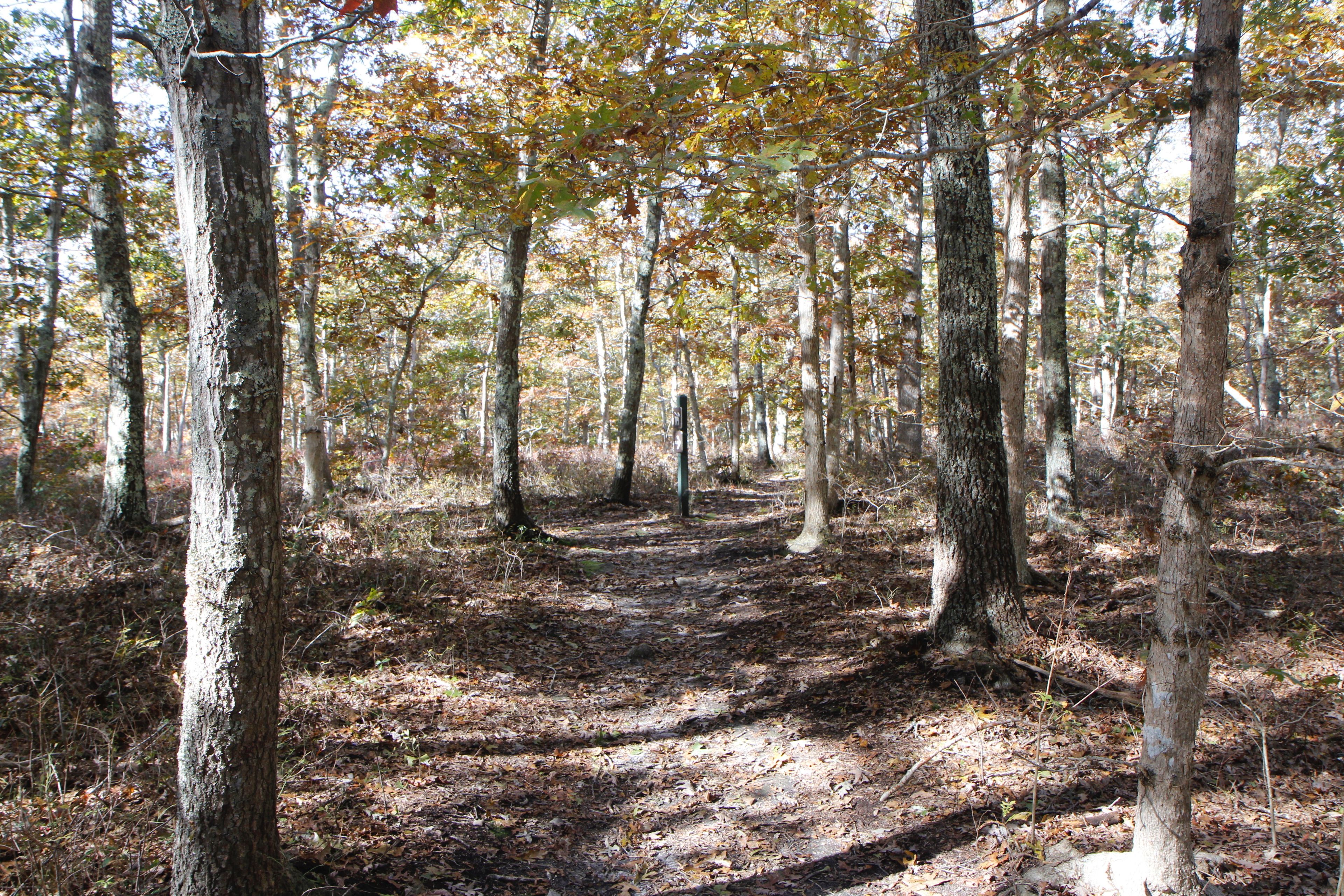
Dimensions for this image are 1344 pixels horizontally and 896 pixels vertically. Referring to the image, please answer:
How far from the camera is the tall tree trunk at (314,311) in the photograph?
1051cm

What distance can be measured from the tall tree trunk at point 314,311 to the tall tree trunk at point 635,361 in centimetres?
556

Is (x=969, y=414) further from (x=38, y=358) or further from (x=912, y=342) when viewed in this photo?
(x=38, y=358)

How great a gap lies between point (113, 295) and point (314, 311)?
2745 millimetres

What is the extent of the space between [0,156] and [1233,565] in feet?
45.8

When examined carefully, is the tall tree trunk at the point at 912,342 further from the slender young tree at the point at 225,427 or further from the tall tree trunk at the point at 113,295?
the tall tree trunk at the point at 113,295

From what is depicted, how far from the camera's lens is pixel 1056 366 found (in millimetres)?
9609

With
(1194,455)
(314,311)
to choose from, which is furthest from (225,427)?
(314,311)

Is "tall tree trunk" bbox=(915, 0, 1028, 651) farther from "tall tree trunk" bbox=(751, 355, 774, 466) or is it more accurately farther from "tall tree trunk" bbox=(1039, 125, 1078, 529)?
"tall tree trunk" bbox=(751, 355, 774, 466)

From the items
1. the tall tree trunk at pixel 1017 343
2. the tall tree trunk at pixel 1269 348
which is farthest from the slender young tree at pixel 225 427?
the tall tree trunk at pixel 1269 348

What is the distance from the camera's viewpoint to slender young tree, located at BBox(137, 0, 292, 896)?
8.62 ft

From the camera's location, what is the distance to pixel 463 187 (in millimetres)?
4551

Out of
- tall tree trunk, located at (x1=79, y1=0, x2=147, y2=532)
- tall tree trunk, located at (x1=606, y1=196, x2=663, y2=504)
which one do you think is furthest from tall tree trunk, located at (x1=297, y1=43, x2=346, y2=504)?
tall tree trunk, located at (x1=606, y1=196, x2=663, y2=504)

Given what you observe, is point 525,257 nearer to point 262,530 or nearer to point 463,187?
point 463,187

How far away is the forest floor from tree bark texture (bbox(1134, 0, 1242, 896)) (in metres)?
0.28
